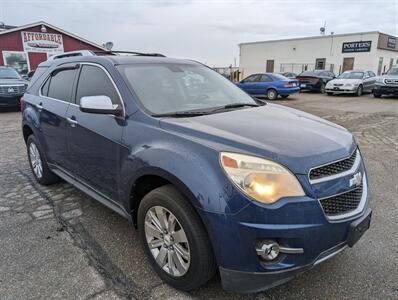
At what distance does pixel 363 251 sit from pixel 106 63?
301 cm

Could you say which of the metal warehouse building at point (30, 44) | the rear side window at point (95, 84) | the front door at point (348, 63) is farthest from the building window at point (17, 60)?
the front door at point (348, 63)

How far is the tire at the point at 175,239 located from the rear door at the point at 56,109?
5.49 feet

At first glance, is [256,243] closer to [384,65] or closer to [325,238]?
[325,238]

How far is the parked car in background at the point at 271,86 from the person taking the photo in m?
16.8

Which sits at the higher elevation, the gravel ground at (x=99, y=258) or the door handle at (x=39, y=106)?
the door handle at (x=39, y=106)

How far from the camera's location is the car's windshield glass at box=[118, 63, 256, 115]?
2939 mm

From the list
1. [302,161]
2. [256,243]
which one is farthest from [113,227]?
[302,161]

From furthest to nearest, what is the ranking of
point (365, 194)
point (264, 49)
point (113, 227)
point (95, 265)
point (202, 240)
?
1. point (264, 49)
2. point (113, 227)
3. point (95, 265)
4. point (365, 194)
5. point (202, 240)

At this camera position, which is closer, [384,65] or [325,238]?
[325,238]

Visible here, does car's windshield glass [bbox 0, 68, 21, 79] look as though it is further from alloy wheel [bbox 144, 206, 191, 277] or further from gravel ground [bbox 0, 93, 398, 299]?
alloy wheel [bbox 144, 206, 191, 277]

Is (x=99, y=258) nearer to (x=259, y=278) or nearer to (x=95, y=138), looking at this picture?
(x=95, y=138)

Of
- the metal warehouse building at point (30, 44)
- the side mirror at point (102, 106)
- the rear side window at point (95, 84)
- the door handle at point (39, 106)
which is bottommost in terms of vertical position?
the door handle at point (39, 106)

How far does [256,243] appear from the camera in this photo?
201 centimetres

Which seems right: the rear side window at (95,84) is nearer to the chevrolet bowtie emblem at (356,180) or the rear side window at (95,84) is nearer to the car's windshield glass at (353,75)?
the chevrolet bowtie emblem at (356,180)
